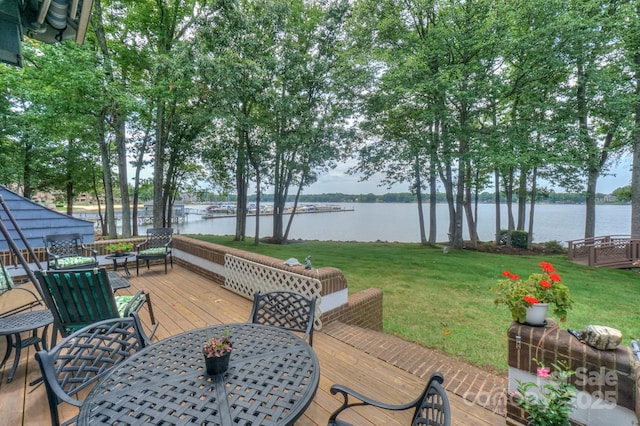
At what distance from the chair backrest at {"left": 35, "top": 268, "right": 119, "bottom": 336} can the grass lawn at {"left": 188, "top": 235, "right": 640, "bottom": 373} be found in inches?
150

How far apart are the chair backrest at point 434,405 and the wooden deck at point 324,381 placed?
2.93ft

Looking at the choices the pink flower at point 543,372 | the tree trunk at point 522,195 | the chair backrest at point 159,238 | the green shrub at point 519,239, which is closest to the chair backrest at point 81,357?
the pink flower at point 543,372

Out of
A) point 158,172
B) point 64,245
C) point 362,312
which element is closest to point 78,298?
point 362,312

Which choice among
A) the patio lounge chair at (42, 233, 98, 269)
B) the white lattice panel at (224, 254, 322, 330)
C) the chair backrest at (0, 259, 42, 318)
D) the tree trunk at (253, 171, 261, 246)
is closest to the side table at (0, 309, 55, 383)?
the chair backrest at (0, 259, 42, 318)

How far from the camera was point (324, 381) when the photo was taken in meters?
2.37

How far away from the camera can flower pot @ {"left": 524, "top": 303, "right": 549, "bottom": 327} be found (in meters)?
1.78

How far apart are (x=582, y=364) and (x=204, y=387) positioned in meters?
2.12

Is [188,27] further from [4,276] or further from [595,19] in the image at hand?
[595,19]

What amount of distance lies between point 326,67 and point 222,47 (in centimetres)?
385

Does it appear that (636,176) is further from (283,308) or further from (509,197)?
(283,308)

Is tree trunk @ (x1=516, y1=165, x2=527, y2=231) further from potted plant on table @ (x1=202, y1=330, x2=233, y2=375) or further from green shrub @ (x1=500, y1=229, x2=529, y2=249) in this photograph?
potted plant on table @ (x1=202, y1=330, x2=233, y2=375)

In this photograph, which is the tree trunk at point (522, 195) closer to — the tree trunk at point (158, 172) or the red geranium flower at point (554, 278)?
the red geranium flower at point (554, 278)

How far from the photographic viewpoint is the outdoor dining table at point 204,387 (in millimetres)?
1251

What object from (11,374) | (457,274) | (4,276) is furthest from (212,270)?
(457,274)
